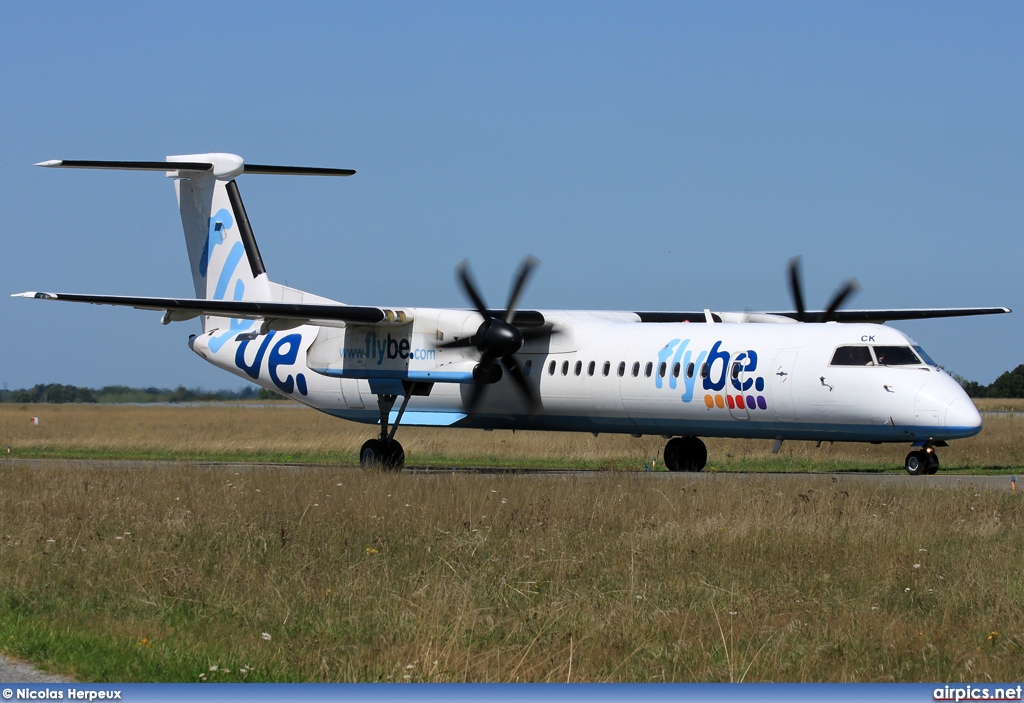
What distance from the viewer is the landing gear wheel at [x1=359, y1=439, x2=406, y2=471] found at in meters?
25.2

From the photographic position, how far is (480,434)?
42.3m

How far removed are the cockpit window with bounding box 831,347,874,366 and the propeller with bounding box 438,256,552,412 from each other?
5.84 m

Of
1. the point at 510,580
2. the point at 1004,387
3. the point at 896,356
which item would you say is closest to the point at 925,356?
the point at 896,356

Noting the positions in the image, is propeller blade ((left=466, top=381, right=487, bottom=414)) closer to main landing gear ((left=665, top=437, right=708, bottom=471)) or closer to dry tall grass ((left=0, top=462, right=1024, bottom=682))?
main landing gear ((left=665, top=437, right=708, bottom=471))

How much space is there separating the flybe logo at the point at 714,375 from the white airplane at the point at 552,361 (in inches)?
1.0

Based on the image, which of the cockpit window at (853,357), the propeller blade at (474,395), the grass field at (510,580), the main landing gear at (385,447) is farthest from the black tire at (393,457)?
the cockpit window at (853,357)

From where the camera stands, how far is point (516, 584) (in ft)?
33.9

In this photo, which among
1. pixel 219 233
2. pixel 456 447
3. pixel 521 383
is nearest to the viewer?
pixel 521 383

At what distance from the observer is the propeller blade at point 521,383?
2423cm

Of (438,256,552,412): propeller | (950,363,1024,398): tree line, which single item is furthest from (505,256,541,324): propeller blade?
(950,363,1024,398): tree line

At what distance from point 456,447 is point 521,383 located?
12237 mm

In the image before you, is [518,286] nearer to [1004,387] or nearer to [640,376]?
[640,376]

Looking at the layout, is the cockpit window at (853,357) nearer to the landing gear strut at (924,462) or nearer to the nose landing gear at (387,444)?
the landing gear strut at (924,462)

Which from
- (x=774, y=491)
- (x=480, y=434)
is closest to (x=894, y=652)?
(x=774, y=491)
